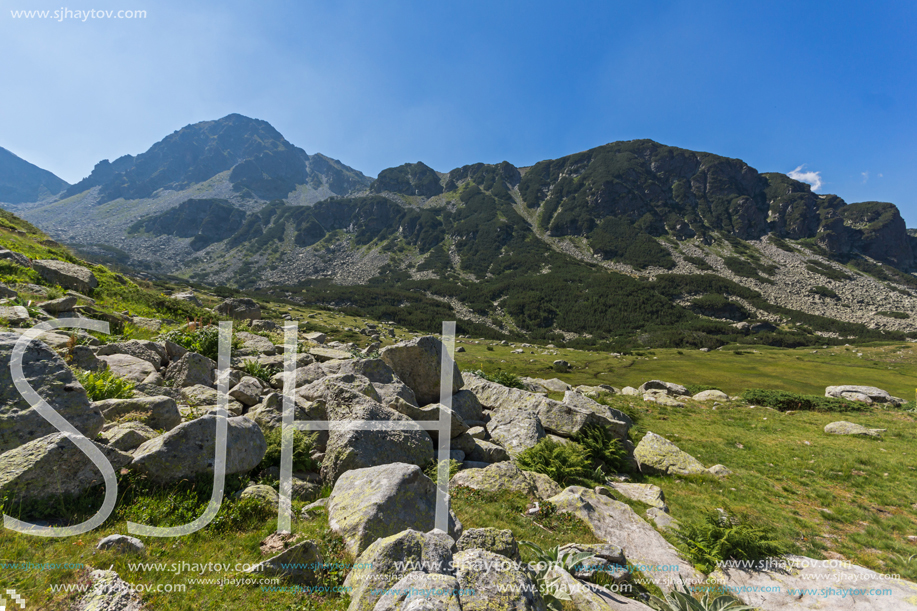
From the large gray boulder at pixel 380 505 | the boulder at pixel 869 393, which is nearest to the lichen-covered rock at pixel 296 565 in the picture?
the large gray boulder at pixel 380 505

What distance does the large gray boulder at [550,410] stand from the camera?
1670cm

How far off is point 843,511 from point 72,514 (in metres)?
23.2

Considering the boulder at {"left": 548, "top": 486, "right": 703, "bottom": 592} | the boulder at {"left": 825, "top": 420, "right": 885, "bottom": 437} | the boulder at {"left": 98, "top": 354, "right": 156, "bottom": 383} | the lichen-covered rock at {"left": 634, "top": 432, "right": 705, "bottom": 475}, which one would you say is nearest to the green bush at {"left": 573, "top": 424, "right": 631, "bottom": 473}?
the lichen-covered rock at {"left": 634, "top": 432, "right": 705, "bottom": 475}

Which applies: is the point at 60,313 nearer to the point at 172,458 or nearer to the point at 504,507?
the point at 172,458

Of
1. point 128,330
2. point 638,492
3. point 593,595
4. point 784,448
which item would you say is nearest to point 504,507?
point 593,595

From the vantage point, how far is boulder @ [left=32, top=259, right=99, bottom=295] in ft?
58.6

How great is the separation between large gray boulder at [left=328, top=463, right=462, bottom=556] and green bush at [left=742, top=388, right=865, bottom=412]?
3994 centimetres

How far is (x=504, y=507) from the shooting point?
9555mm

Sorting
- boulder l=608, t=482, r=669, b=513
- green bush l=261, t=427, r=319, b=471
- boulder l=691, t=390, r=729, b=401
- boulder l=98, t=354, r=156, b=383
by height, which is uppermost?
boulder l=98, t=354, r=156, b=383

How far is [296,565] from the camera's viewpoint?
5.27 m

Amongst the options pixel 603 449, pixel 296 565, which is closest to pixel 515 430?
pixel 603 449

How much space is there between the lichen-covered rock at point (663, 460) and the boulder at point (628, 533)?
20.5 ft

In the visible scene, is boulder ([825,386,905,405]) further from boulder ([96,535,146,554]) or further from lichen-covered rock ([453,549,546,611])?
boulder ([96,535,146,554])

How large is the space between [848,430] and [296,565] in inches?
1396
